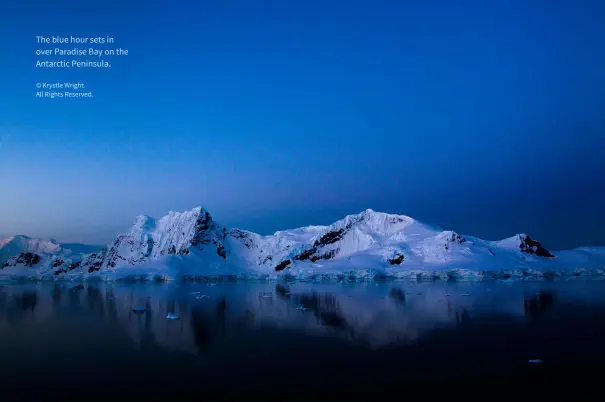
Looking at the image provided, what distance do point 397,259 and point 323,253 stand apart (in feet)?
103

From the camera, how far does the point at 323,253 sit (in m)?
120

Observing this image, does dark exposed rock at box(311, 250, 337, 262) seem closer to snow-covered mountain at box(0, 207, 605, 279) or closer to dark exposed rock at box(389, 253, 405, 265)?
snow-covered mountain at box(0, 207, 605, 279)

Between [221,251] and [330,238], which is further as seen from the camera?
[221,251]

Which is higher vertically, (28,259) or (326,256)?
(326,256)

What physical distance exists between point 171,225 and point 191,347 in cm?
13804

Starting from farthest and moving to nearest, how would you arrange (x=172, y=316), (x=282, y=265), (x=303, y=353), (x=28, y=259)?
1. (x=28, y=259)
2. (x=282, y=265)
3. (x=172, y=316)
4. (x=303, y=353)

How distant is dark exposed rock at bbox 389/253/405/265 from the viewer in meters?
91.1

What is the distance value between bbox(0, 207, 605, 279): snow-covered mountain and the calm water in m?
58.0

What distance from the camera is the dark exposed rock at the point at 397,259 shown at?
91.1 m

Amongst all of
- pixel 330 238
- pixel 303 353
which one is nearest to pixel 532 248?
pixel 330 238

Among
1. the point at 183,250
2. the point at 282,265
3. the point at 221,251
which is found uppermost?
the point at 183,250

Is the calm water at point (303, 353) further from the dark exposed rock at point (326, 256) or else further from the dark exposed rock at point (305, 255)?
the dark exposed rock at point (305, 255)

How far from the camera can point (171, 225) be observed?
5901 inches

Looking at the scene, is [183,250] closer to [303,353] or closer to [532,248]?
[532,248]
